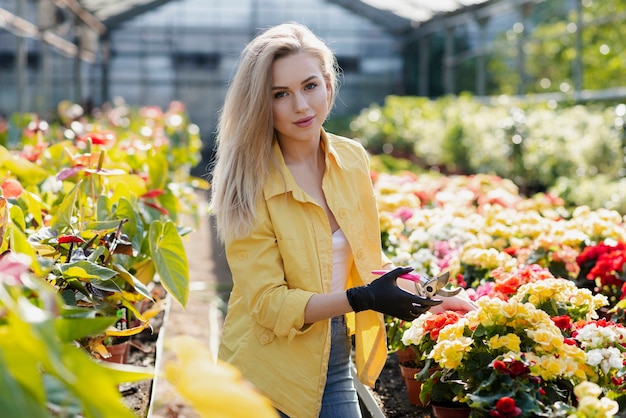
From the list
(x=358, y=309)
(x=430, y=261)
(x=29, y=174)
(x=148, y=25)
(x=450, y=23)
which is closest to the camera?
(x=358, y=309)

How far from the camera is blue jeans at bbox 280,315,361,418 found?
7.61 ft

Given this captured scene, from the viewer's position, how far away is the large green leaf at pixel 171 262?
233 centimetres

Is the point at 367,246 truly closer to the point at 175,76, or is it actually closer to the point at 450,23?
the point at 450,23

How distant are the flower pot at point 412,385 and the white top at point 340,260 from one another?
53 cm

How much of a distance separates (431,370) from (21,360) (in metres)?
1.78

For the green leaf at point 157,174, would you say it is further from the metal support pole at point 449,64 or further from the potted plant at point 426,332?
the metal support pole at point 449,64

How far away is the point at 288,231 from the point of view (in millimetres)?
2299

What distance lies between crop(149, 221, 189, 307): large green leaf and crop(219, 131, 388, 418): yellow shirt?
0.14 m

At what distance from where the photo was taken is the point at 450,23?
1862 cm

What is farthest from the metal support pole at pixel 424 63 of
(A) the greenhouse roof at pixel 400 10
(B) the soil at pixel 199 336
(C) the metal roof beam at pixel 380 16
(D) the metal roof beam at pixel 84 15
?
(B) the soil at pixel 199 336

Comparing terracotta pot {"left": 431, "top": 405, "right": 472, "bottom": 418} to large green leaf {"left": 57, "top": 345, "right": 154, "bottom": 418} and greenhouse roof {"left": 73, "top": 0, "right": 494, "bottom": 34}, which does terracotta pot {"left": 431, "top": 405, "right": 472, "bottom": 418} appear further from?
greenhouse roof {"left": 73, "top": 0, "right": 494, "bottom": 34}

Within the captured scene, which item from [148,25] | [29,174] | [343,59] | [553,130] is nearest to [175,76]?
[148,25]

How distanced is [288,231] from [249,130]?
0.30 meters

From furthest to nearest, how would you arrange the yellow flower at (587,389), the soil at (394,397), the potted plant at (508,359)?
the soil at (394,397) → the potted plant at (508,359) → the yellow flower at (587,389)
